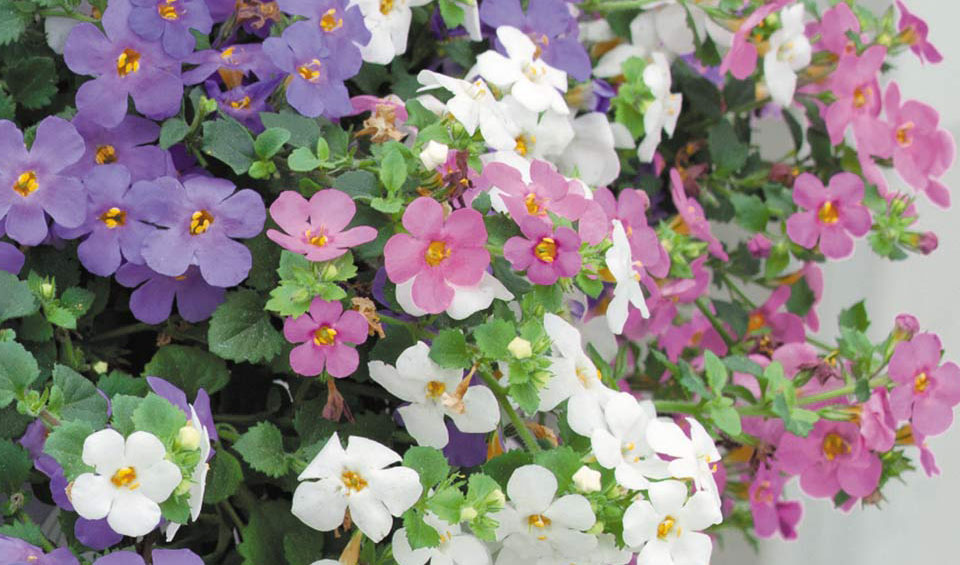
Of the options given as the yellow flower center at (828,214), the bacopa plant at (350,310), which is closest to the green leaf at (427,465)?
the bacopa plant at (350,310)

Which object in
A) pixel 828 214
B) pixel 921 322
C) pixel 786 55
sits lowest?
pixel 921 322

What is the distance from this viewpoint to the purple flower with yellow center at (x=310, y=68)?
2.31ft

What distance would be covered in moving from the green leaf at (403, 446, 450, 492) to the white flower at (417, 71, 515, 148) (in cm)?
20

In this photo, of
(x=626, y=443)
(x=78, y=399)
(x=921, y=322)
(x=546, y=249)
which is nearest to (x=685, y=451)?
(x=626, y=443)

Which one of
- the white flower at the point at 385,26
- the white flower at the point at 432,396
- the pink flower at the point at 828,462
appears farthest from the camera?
the pink flower at the point at 828,462

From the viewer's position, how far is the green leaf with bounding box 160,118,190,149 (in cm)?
70

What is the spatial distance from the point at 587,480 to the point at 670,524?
6cm

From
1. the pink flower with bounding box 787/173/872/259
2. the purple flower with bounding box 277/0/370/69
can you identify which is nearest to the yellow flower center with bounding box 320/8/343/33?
the purple flower with bounding box 277/0/370/69

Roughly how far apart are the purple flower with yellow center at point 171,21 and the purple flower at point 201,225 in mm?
88

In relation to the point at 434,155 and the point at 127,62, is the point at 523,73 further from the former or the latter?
the point at 127,62

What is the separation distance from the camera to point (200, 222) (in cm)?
68

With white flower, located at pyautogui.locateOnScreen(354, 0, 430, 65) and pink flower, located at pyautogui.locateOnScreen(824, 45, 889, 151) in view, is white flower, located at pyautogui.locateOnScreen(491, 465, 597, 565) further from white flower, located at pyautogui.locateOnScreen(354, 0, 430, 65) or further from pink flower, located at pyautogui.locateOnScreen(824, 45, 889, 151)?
pink flower, located at pyautogui.locateOnScreen(824, 45, 889, 151)

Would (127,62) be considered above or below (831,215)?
above

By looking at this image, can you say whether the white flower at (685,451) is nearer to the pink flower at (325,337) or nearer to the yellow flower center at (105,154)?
the pink flower at (325,337)
